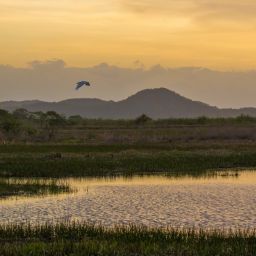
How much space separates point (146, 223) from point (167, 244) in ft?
15.5

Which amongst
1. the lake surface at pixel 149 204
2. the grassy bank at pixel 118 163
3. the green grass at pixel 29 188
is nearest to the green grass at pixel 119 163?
the grassy bank at pixel 118 163

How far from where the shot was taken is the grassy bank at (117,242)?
52.8 ft

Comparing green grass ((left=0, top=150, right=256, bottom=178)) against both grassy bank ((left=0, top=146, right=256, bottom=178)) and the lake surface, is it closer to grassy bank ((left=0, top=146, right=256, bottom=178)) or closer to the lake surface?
grassy bank ((left=0, top=146, right=256, bottom=178))

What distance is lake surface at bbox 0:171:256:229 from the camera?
73.9 feet

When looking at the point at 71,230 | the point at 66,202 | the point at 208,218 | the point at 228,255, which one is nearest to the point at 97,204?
the point at 66,202

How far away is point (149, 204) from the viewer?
27.0 metres

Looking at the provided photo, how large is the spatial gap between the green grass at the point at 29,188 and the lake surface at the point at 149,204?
0.95 m

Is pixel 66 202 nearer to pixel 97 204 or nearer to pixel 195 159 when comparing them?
pixel 97 204

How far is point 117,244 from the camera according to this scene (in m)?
17.0

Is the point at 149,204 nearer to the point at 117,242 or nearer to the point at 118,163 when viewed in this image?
the point at 117,242

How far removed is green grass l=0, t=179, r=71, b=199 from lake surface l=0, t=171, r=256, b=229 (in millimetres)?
947

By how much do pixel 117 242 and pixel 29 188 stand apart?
15.9 metres

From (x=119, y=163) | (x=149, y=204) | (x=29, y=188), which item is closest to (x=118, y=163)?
(x=119, y=163)

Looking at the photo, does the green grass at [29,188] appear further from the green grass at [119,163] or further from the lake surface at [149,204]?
the green grass at [119,163]
